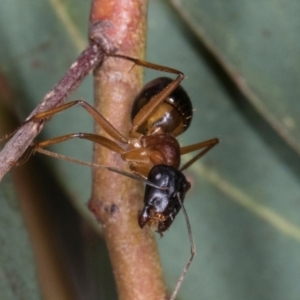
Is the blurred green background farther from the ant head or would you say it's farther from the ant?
the ant head

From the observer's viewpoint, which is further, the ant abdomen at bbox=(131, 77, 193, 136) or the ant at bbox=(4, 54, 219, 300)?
the ant abdomen at bbox=(131, 77, 193, 136)

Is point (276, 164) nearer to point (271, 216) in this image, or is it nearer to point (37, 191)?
point (271, 216)

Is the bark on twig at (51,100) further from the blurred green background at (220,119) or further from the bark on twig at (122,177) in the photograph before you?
the blurred green background at (220,119)

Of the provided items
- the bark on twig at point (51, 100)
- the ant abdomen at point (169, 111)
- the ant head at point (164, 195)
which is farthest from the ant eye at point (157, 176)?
the bark on twig at point (51, 100)

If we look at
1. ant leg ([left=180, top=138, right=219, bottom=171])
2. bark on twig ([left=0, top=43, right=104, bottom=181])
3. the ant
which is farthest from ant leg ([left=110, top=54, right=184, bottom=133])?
bark on twig ([left=0, top=43, right=104, bottom=181])

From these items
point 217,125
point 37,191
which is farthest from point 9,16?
point 217,125

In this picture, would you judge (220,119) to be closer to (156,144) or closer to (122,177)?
(156,144)
